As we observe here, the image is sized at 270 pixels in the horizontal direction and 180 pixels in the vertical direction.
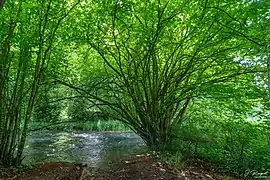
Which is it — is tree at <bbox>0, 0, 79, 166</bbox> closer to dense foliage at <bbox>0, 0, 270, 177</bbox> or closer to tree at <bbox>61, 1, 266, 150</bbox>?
dense foliage at <bbox>0, 0, 270, 177</bbox>

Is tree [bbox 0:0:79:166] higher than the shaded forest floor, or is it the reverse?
tree [bbox 0:0:79:166]

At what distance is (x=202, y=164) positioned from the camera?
5.66 metres

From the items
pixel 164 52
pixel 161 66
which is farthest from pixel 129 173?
pixel 161 66

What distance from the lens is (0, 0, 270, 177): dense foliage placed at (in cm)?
466

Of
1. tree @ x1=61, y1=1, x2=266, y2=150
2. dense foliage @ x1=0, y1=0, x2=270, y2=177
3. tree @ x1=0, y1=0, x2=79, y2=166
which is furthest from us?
tree @ x1=61, y1=1, x2=266, y2=150

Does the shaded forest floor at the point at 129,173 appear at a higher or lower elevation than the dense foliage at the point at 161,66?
lower

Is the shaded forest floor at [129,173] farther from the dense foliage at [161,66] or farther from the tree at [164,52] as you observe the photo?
the tree at [164,52]

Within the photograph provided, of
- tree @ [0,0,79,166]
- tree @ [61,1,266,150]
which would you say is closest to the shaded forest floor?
tree @ [0,0,79,166]

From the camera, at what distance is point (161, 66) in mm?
7172

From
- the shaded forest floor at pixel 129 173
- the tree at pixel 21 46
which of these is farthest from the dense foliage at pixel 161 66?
the shaded forest floor at pixel 129 173

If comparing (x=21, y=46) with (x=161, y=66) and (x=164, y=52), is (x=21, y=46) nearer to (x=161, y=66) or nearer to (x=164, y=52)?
(x=164, y=52)

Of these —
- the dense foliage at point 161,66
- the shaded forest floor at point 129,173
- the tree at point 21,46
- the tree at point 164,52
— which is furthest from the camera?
the tree at point 164,52

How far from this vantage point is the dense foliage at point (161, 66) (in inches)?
183

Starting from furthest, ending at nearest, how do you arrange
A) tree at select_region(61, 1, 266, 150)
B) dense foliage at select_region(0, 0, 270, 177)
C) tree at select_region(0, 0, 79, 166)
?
tree at select_region(61, 1, 266, 150) < dense foliage at select_region(0, 0, 270, 177) < tree at select_region(0, 0, 79, 166)
